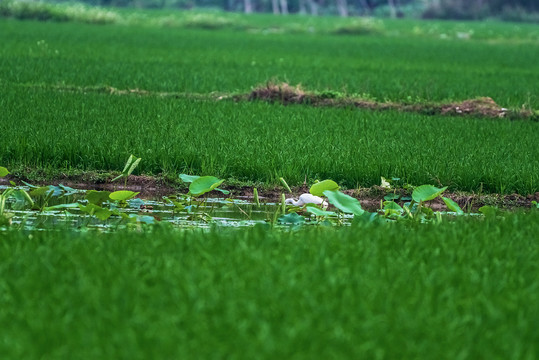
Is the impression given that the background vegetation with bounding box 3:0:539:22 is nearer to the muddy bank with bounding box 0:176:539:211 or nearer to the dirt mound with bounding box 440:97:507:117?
the dirt mound with bounding box 440:97:507:117

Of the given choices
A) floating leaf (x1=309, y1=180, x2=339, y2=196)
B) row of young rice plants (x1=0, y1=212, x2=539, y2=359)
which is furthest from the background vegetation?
row of young rice plants (x1=0, y1=212, x2=539, y2=359)

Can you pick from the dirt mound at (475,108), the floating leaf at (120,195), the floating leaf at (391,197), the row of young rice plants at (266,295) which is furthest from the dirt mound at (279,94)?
the row of young rice plants at (266,295)

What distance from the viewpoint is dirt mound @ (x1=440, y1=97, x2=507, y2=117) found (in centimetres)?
1027

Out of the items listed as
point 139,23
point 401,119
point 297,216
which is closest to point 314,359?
point 297,216

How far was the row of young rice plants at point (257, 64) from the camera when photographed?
11984mm

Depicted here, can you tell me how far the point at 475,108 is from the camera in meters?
10.4

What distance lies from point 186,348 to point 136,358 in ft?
0.53

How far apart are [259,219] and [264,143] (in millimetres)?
1989

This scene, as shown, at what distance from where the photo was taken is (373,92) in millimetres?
11867

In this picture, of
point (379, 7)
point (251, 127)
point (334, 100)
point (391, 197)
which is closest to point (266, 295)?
point (391, 197)

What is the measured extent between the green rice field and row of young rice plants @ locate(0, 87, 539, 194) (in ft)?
0.08

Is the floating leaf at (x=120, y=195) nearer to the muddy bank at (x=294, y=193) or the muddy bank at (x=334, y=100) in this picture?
the muddy bank at (x=294, y=193)

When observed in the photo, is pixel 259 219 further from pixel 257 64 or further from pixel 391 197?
pixel 257 64

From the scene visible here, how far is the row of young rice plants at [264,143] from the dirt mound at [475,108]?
0.65 metres
